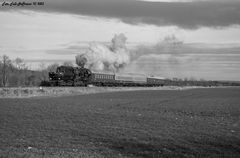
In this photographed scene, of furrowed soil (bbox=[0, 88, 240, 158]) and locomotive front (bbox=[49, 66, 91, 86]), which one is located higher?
locomotive front (bbox=[49, 66, 91, 86])

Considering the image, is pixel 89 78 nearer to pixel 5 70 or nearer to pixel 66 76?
pixel 66 76

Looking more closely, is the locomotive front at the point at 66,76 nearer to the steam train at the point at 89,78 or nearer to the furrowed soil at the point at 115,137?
the steam train at the point at 89,78

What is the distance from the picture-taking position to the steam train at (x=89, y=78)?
169 ft

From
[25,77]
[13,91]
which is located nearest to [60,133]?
[13,91]

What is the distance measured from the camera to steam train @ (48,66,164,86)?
169 ft

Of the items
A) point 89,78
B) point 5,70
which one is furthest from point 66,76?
point 5,70

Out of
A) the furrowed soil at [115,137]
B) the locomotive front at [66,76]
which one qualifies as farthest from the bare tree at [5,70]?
the furrowed soil at [115,137]

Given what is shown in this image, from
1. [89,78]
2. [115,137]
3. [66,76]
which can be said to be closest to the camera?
[115,137]

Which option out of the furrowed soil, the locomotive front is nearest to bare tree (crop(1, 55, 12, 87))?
the locomotive front

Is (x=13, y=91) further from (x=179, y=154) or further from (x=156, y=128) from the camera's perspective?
(x=179, y=154)

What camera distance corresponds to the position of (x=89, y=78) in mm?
58062

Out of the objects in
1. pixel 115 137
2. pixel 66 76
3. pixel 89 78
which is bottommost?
pixel 115 137

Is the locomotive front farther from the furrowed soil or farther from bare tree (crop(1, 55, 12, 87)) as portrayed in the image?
the furrowed soil

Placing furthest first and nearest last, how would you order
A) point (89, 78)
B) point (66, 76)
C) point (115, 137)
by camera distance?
point (89, 78) → point (66, 76) → point (115, 137)
